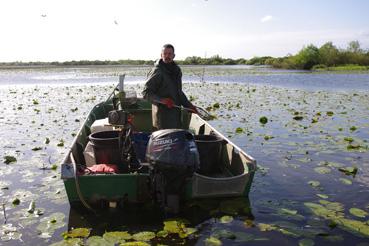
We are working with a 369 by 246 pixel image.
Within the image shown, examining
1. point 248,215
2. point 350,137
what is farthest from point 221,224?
point 350,137

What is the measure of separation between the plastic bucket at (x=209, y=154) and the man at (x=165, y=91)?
24.0 inches

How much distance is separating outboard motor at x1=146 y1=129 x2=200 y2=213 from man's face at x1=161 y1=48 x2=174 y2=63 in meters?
1.85

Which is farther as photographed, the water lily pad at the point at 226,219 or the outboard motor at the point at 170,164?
the water lily pad at the point at 226,219

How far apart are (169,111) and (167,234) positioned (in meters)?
2.39

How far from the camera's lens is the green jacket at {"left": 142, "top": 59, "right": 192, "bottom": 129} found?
21.4 ft

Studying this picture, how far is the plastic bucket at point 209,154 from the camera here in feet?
21.0

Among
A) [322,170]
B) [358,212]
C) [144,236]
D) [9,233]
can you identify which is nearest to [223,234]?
[144,236]

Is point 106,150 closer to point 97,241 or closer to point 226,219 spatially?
point 97,241

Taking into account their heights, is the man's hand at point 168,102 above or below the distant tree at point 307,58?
below

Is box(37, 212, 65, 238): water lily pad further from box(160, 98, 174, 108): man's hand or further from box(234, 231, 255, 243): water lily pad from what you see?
box(234, 231, 255, 243): water lily pad

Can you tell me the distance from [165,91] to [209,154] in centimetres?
128

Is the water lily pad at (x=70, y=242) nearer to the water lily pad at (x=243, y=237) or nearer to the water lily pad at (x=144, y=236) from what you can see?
the water lily pad at (x=144, y=236)

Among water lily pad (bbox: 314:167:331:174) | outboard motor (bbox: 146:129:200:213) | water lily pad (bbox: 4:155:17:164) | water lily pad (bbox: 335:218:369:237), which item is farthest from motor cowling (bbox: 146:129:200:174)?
water lily pad (bbox: 4:155:17:164)

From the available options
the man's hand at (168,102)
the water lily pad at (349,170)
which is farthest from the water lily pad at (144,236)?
the water lily pad at (349,170)
